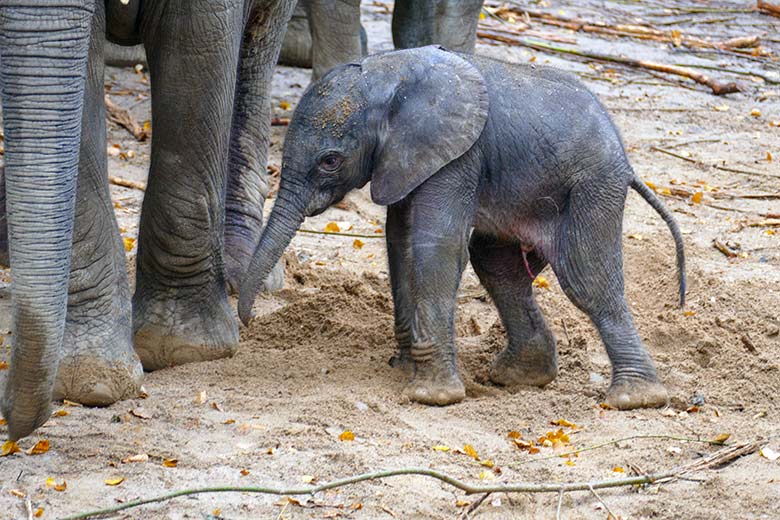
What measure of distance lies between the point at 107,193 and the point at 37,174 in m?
1.33

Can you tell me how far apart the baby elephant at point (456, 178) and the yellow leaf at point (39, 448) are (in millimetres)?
980

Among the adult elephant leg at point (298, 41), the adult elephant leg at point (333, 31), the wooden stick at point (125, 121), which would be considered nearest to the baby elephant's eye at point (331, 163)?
the adult elephant leg at point (333, 31)

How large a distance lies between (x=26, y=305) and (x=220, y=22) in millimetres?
1780

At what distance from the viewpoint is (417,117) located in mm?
5289

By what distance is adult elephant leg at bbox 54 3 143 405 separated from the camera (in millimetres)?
4938

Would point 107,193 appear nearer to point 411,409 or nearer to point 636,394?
point 411,409

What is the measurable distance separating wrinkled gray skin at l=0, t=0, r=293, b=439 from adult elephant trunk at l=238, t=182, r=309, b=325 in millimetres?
338

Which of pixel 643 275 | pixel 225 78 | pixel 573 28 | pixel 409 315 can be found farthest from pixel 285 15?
pixel 573 28

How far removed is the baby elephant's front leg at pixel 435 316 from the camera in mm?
5285

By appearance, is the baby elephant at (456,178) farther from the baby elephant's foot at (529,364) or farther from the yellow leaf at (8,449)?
the yellow leaf at (8,449)

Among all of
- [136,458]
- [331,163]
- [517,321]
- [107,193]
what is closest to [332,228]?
[517,321]

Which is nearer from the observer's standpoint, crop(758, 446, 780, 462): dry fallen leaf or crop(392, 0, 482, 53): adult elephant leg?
crop(758, 446, 780, 462): dry fallen leaf

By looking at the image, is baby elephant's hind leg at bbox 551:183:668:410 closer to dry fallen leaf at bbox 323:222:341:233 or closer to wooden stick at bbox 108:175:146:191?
dry fallen leaf at bbox 323:222:341:233

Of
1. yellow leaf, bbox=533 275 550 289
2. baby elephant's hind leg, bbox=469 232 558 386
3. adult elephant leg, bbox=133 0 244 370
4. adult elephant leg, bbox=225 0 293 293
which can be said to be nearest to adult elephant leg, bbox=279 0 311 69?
adult elephant leg, bbox=225 0 293 293
